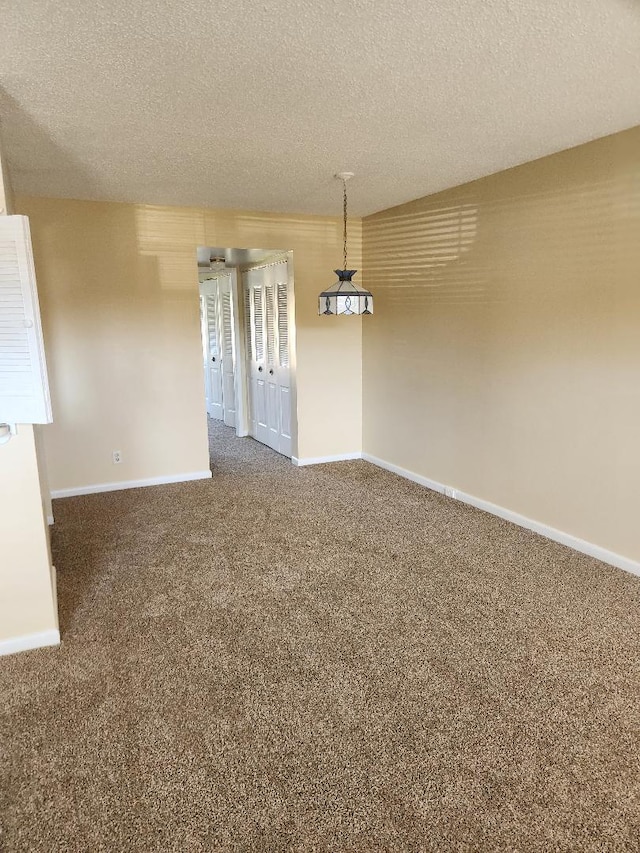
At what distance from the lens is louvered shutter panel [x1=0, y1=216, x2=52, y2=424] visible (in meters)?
2.21

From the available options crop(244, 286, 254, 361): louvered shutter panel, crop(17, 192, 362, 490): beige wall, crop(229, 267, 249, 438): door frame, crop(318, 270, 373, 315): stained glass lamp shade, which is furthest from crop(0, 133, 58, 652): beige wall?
crop(229, 267, 249, 438): door frame

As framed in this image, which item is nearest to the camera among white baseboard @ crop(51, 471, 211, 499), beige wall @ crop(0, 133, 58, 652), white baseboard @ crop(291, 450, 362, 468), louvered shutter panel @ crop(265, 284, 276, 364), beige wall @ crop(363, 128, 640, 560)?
beige wall @ crop(0, 133, 58, 652)

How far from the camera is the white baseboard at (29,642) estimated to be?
2.50 metres

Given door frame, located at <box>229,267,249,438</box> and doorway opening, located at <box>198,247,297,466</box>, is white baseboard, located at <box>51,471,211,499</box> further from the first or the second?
door frame, located at <box>229,267,249,438</box>

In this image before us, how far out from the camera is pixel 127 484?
495 centimetres

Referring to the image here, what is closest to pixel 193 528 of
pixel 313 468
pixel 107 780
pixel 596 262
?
pixel 313 468

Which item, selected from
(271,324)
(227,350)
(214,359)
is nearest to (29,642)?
(271,324)

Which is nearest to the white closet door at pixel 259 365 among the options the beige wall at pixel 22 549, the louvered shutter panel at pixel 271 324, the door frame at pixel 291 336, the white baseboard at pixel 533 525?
the louvered shutter panel at pixel 271 324

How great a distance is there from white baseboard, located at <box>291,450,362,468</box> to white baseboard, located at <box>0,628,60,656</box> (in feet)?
10.7

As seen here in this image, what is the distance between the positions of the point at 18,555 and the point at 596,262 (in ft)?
11.6

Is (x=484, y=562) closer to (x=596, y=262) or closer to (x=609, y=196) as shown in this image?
(x=596, y=262)

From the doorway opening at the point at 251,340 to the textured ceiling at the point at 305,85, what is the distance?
1917 mm

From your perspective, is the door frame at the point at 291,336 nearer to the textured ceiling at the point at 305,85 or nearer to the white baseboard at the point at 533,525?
the white baseboard at the point at 533,525

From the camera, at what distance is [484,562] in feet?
11.0
